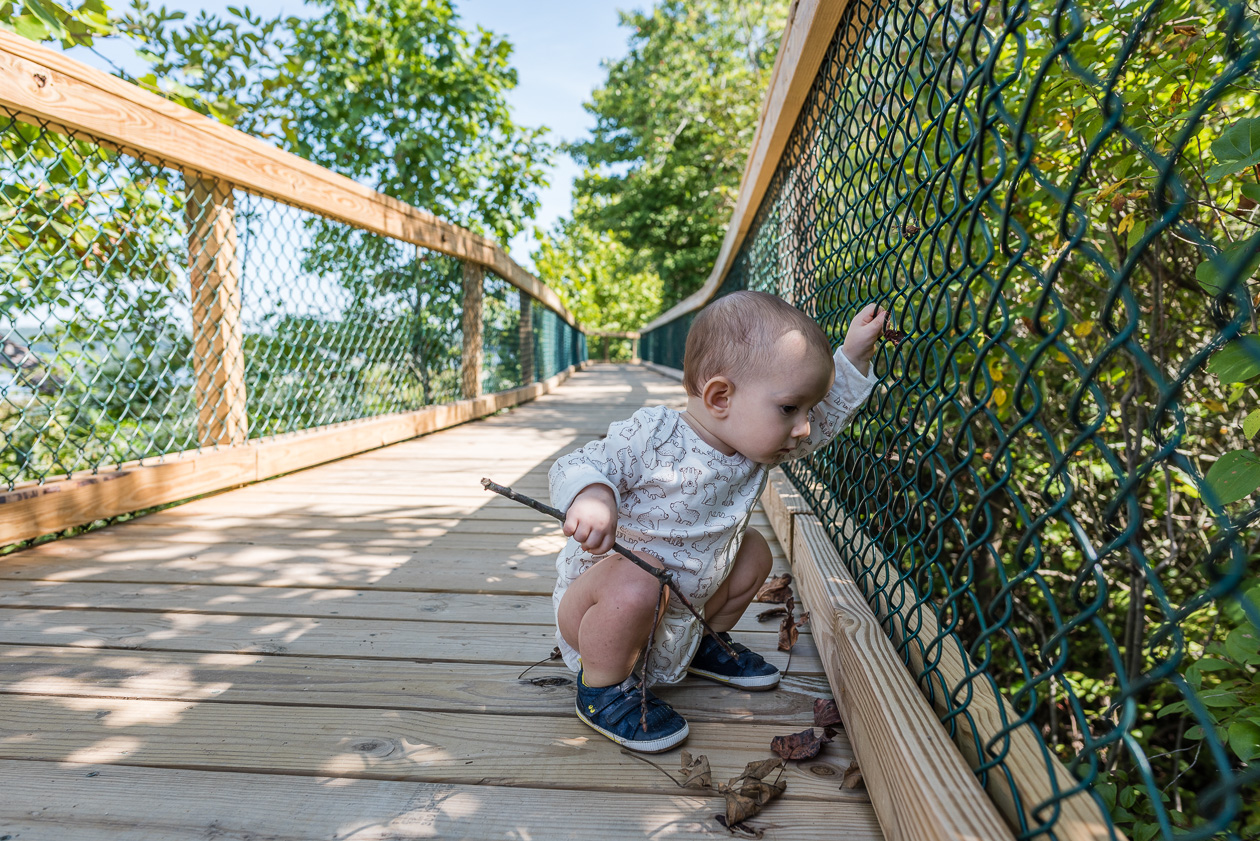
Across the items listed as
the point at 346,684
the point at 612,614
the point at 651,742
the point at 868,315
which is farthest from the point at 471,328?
the point at 651,742

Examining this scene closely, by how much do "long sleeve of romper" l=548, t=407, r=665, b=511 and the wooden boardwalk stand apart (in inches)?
18.3

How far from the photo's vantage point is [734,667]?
154 centimetres

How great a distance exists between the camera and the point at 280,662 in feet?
5.19

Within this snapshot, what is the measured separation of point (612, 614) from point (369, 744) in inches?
18.9

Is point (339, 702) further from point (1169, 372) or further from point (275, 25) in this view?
point (275, 25)

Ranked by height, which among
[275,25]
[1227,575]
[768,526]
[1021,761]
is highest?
[275,25]

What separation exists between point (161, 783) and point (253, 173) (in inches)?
104

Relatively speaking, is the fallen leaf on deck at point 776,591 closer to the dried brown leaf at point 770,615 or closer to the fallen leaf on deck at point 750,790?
the dried brown leaf at point 770,615

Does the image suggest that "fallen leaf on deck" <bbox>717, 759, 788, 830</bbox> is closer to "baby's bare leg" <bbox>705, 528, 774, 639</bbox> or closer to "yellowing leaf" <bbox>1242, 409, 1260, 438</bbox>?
"baby's bare leg" <bbox>705, 528, 774, 639</bbox>

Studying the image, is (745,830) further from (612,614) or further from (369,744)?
(369,744)

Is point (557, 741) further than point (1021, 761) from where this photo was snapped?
Yes

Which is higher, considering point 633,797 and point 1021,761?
point 1021,761

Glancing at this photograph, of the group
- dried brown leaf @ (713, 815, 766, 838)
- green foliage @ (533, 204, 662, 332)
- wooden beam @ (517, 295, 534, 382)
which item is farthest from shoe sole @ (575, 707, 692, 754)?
green foliage @ (533, 204, 662, 332)

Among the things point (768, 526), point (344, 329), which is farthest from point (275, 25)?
point (768, 526)
